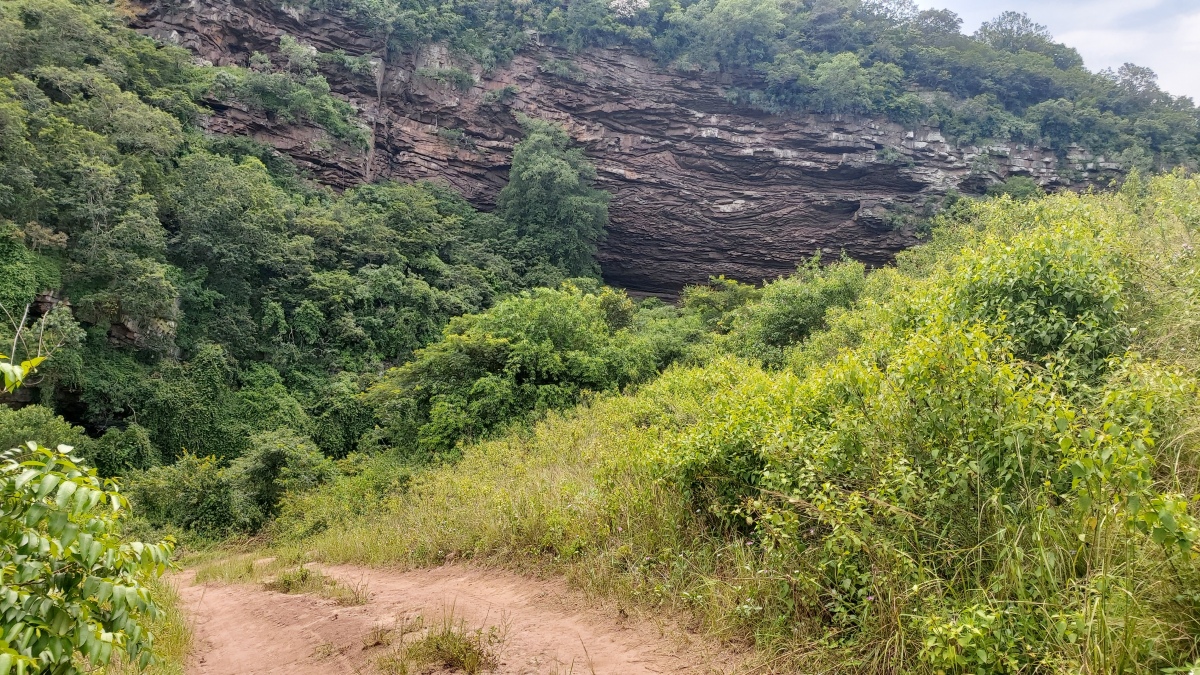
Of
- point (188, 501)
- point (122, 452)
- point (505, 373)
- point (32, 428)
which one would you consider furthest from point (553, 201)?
point (32, 428)

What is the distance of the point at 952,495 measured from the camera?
3061 mm

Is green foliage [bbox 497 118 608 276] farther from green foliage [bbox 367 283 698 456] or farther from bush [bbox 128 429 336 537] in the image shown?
bush [bbox 128 429 336 537]

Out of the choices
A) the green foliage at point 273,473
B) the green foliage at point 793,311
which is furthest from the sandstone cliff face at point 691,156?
the green foliage at point 273,473

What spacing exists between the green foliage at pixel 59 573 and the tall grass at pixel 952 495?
9.48 ft

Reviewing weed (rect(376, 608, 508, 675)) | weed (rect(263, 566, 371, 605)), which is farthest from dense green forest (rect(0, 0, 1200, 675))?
weed (rect(376, 608, 508, 675))

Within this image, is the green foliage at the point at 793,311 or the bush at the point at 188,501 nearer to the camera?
the bush at the point at 188,501

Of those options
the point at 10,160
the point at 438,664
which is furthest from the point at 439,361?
the point at 10,160

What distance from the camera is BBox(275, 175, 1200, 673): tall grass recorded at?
2365mm

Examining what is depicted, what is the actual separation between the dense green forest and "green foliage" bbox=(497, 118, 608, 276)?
0.19 metres

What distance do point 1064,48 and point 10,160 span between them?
51.3m

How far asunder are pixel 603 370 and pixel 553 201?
1654cm

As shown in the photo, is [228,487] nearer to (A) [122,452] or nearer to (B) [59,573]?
(A) [122,452]

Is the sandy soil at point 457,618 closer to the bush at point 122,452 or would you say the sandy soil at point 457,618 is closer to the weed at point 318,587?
the weed at point 318,587

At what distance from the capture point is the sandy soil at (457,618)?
11.6ft
